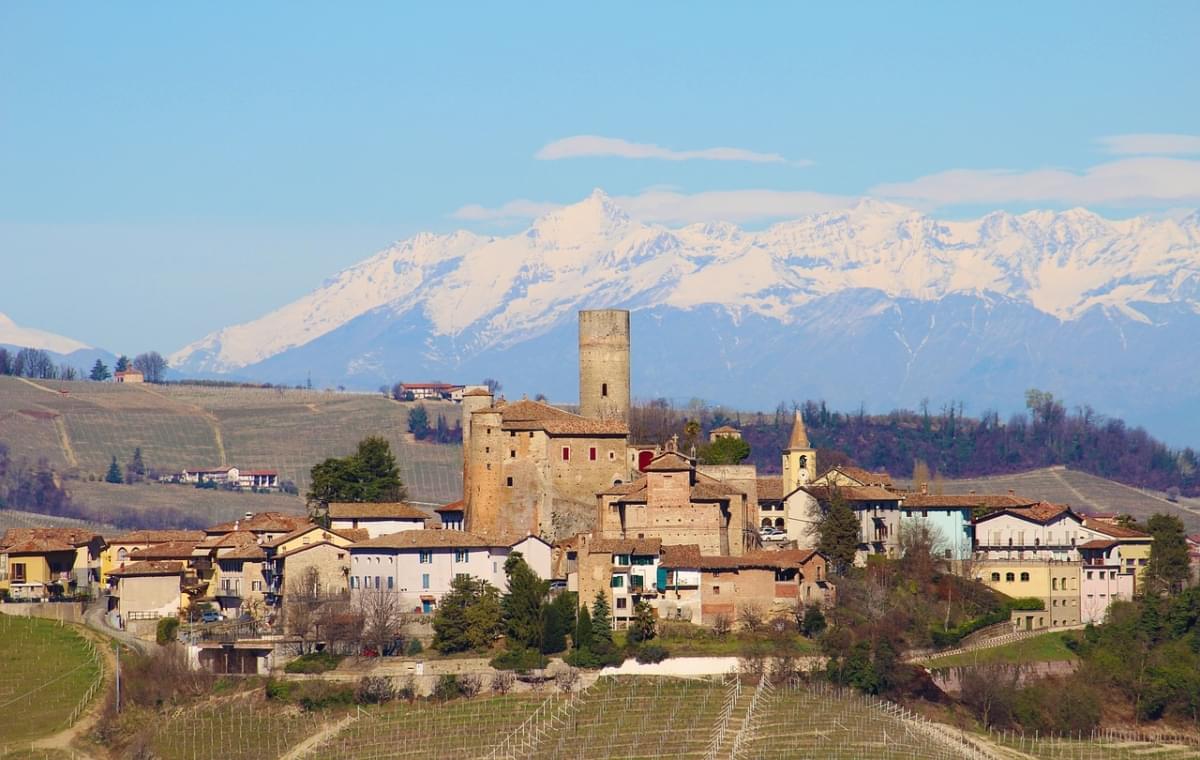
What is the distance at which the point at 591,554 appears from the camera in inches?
2768

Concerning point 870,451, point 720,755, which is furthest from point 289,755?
point 870,451

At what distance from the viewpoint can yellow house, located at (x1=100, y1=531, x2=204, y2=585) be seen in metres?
81.3

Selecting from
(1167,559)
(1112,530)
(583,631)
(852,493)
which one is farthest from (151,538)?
(1167,559)

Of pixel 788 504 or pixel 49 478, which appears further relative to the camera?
pixel 49 478

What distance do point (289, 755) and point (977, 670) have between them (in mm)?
21441

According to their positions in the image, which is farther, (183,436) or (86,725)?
(183,436)

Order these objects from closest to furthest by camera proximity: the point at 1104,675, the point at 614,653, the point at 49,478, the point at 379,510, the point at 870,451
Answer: the point at 614,653
the point at 1104,675
the point at 379,510
the point at 49,478
the point at 870,451

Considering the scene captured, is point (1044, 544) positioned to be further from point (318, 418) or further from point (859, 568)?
point (318, 418)

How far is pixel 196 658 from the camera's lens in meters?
68.6

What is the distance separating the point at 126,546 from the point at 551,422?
1682 cm

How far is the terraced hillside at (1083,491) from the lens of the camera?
501 feet

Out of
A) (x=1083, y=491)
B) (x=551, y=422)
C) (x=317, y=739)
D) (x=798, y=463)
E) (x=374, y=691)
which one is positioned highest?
(x=1083, y=491)

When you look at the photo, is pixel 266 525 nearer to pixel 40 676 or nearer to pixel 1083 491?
pixel 40 676

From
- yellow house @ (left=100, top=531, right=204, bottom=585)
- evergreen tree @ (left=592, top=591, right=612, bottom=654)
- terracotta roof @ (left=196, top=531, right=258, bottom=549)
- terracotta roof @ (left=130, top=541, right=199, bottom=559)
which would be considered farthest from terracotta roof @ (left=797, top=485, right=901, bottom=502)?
yellow house @ (left=100, top=531, right=204, bottom=585)
